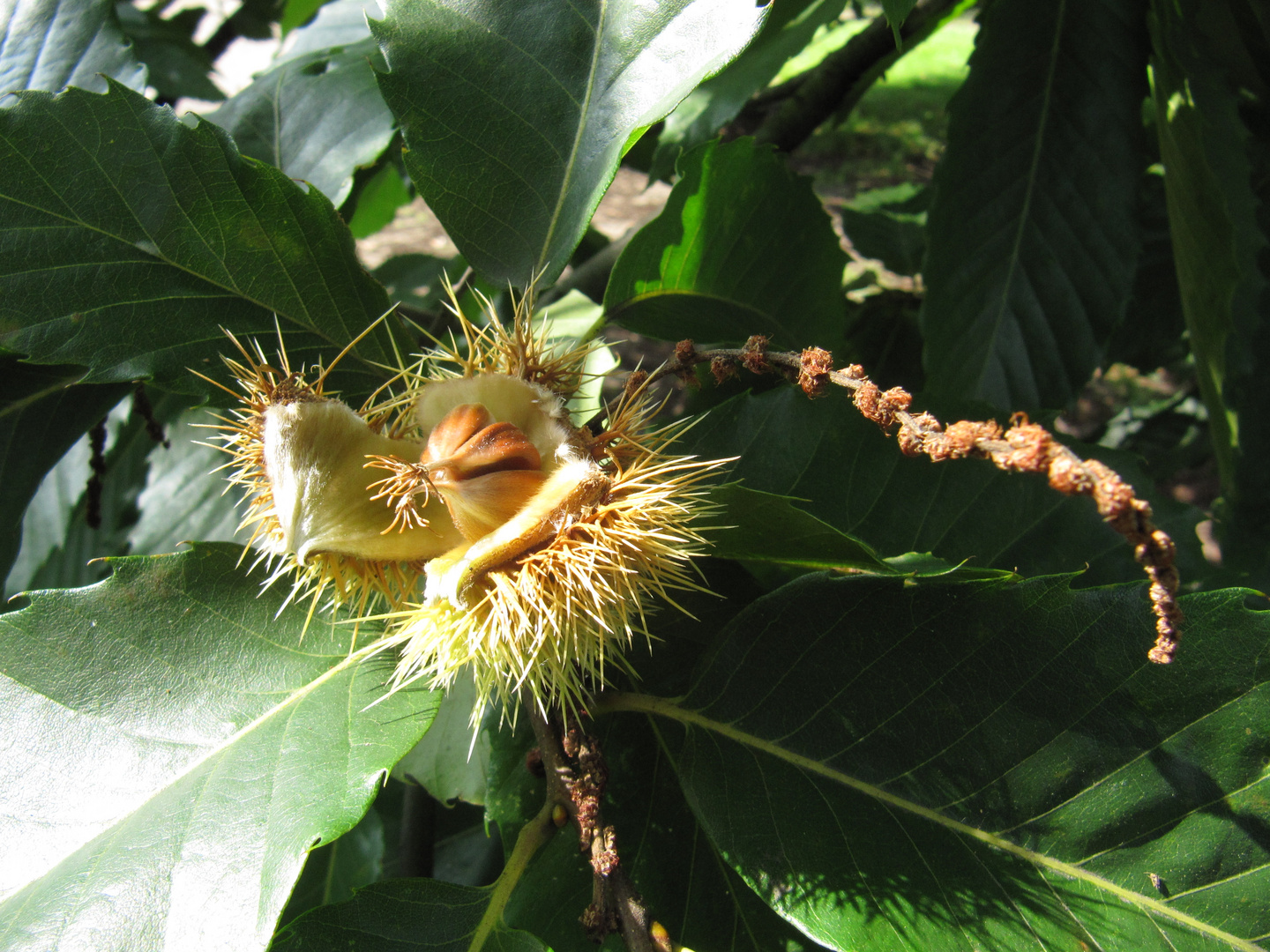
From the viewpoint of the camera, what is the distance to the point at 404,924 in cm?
85

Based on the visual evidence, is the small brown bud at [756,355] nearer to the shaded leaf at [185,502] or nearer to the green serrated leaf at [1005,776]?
the green serrated leaf at [1005,776]

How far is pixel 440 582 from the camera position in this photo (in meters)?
0.77

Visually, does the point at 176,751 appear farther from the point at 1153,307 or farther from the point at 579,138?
the point at 1153,307

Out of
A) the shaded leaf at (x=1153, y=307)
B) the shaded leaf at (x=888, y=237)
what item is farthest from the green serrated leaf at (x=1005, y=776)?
the shaded leaf at (x=888, y=237)

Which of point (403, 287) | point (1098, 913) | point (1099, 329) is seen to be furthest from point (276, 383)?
point (403, 287)

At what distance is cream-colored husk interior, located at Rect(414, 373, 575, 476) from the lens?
88 centimetres

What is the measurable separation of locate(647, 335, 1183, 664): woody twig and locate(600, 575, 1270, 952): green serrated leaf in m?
0.22

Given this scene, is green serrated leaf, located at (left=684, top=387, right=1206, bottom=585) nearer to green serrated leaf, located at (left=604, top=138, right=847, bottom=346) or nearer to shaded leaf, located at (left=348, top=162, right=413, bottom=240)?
green serrated leaf, located at (left=604, top=138, right=847, bottom=346)

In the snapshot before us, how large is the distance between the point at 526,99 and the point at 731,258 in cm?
32

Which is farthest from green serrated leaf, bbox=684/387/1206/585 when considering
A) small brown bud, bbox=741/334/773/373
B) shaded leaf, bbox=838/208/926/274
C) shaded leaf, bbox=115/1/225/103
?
shaded leaf, bbox=115/1/225/103

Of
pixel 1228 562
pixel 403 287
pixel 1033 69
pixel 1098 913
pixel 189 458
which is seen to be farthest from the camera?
pixel 403 287

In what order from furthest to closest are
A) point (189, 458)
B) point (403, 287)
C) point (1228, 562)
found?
point (403, 287) < point (1228, 562) < point (189, 458)

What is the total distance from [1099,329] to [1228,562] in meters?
0.76

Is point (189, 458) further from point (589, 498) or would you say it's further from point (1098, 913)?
point (1098, 913)
